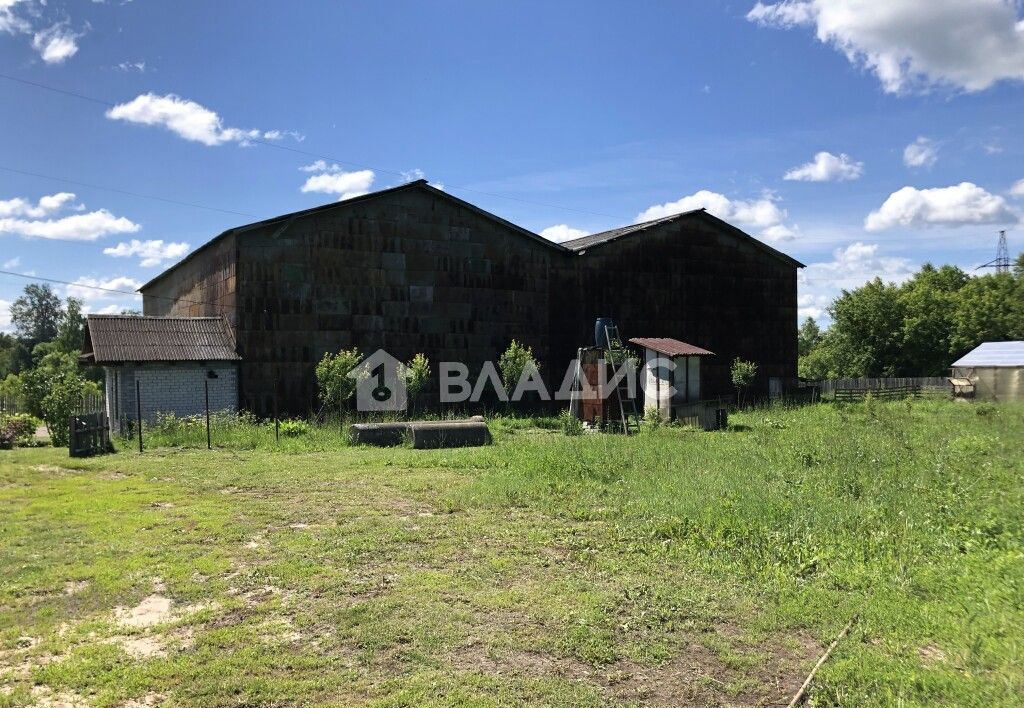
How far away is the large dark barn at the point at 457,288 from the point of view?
21312 mm

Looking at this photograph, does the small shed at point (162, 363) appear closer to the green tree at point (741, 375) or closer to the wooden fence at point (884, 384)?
the green tree at point (741, 375)

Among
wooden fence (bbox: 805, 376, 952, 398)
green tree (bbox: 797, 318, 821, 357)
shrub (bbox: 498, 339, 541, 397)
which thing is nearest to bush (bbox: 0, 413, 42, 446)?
shrub (bbox: 498, 339, 541, 397)

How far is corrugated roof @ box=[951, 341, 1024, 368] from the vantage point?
35000 mm

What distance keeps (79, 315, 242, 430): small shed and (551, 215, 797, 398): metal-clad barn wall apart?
1195cm

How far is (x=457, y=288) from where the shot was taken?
24.3 metres

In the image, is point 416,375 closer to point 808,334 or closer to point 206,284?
point 206,284

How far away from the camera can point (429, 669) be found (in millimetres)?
4246

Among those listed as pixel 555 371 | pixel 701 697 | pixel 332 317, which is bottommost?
pixel 701 697

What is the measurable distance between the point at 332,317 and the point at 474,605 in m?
17.9

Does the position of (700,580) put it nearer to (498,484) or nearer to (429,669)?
(429,669)

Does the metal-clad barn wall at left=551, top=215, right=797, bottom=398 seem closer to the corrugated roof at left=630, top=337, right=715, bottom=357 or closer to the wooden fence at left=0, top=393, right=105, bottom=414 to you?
the corrugated roof at left=630, top=337, right=715, bottom=357

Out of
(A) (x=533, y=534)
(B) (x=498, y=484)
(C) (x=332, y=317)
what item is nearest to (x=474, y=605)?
(A) (x=533, y=534)

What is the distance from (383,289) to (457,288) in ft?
8.97

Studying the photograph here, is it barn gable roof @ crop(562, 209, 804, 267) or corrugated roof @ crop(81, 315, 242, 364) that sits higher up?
barn gable roof @ crop(562, 209, 804, 267)
